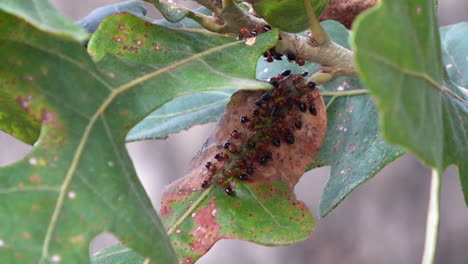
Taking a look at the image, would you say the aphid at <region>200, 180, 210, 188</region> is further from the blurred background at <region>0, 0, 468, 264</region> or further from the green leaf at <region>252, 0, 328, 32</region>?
the blurred background at <region>0, 0, 468, 264</region>

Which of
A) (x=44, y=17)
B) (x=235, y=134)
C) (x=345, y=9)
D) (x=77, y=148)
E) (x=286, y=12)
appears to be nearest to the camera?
(x=44, y=17)

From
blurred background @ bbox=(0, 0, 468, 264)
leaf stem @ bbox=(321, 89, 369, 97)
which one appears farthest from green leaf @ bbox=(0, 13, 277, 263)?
blurred background @ bbox=(0, 0, 468, 264)

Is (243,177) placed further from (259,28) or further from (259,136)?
(259,28)

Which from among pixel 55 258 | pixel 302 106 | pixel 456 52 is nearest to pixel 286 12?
pixel 302 106

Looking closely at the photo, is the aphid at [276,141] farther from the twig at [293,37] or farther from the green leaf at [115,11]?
the green leaf at [115,11]

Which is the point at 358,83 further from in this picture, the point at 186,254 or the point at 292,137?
the point at 186,254

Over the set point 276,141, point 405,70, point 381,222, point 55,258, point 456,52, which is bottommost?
point 381,222
